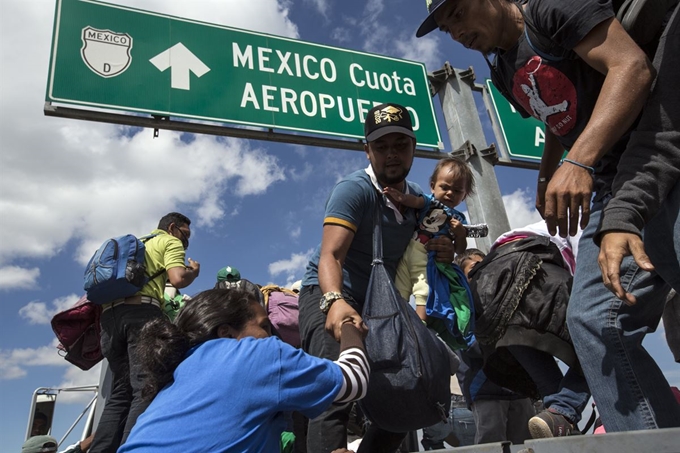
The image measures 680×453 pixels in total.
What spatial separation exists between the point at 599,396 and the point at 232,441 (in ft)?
3.61

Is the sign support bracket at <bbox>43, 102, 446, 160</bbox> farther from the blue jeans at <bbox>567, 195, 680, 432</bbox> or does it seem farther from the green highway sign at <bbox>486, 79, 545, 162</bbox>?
the blue jeans at <bbox>567, 195, 680, 432</bbox>

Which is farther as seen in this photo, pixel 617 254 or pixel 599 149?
pixel 599 149

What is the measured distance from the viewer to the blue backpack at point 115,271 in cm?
321

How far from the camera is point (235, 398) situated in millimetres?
1459

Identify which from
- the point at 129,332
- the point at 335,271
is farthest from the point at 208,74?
the point at 335,271

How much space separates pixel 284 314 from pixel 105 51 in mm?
2532

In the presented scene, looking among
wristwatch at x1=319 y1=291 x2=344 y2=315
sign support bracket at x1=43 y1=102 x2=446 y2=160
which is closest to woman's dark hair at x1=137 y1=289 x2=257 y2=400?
wristwatch at x1=319 y1=291 x2=344 y2=315

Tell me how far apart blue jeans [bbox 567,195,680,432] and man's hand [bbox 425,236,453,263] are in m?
0.82

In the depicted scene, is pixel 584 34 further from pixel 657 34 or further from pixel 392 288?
pixel 392 288

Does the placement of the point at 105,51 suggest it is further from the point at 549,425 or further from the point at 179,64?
the point at 549,425

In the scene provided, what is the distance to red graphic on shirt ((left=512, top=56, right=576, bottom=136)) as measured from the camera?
1.68 m

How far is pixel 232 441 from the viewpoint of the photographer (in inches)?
55.4

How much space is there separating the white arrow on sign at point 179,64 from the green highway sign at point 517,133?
129 inches

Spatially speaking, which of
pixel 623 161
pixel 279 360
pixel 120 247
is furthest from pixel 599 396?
pixel 120 247
